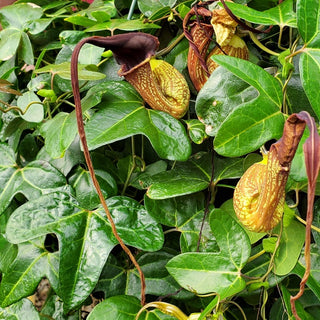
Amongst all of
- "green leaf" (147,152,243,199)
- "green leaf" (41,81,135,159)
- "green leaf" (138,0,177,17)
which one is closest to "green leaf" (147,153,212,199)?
"green leaf" (147,152,243,199)

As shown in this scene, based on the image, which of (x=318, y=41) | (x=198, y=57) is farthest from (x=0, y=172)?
(x=318, y=41)

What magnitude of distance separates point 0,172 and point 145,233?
24 centimetres

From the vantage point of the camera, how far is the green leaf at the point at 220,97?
0.46m

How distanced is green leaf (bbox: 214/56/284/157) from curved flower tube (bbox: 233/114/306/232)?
0.09 ft

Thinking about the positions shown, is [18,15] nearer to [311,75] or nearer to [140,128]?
[140,128]

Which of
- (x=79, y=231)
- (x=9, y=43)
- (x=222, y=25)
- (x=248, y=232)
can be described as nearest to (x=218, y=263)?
(x=248, y=232)

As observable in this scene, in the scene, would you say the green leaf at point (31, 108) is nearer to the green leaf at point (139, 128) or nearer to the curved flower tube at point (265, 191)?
the green leaf at point (139, 128)

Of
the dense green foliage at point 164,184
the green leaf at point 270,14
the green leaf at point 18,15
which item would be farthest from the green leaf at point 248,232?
the green leaf at point 18,15

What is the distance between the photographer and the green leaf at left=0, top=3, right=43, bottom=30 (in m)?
0.72

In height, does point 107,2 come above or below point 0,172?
above

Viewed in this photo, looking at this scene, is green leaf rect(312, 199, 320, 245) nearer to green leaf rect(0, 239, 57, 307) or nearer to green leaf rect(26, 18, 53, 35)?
green leaf rect(0, 239, 57, 307)

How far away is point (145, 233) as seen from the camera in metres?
0.50

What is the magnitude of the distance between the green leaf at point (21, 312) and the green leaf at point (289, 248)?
1.08 ft

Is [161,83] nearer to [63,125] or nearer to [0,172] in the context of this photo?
[63,125]
